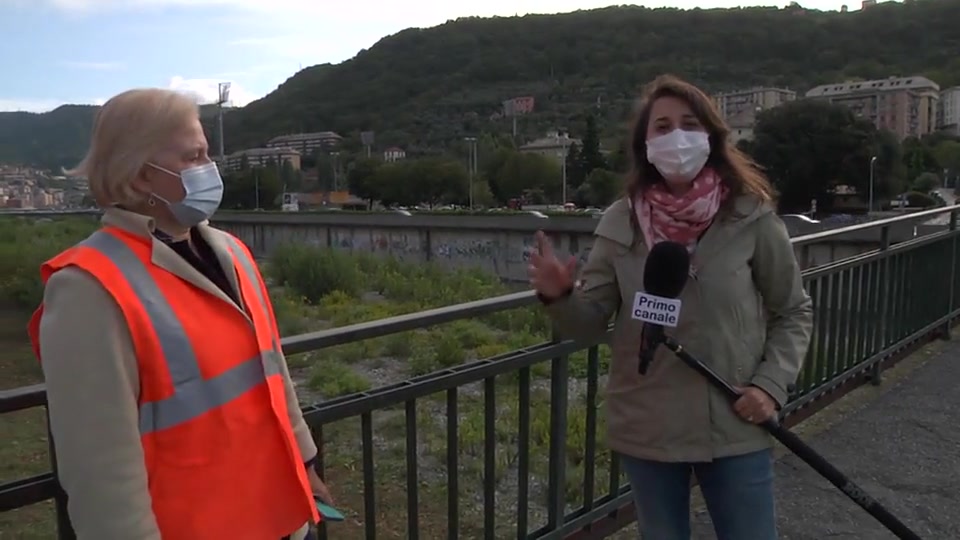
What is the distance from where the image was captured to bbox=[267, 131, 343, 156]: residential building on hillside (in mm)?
141863

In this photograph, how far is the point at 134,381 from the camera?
156 centimetres

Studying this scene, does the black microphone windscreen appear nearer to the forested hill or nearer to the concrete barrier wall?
the concrete barrier wall

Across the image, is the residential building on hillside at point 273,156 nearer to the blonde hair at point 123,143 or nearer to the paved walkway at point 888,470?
the paved walkway at point 888,470

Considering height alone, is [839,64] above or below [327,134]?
above

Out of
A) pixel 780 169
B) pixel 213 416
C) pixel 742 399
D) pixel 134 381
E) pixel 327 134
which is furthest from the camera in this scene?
pixel 327 134

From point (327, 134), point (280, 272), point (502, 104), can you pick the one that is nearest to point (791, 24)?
point (502, 104)

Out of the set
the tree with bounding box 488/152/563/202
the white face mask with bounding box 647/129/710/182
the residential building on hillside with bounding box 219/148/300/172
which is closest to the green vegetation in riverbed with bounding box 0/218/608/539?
the white face mask with bounding box 647/129/710/182

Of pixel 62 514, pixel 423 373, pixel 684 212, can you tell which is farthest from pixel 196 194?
pixel 423 373

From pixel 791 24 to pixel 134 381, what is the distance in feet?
501

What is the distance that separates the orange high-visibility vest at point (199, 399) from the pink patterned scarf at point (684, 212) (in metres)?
1.07

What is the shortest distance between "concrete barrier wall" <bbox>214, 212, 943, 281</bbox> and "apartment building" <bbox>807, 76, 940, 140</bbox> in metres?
76.4

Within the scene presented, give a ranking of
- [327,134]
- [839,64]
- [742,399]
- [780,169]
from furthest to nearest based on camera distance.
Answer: [327,134]
[839,64]
[780,169]
[742,399]

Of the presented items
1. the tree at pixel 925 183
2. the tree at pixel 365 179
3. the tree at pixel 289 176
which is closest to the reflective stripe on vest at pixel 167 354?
the tree at pixel 925 183

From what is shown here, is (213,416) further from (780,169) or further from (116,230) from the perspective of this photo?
(780,169)
